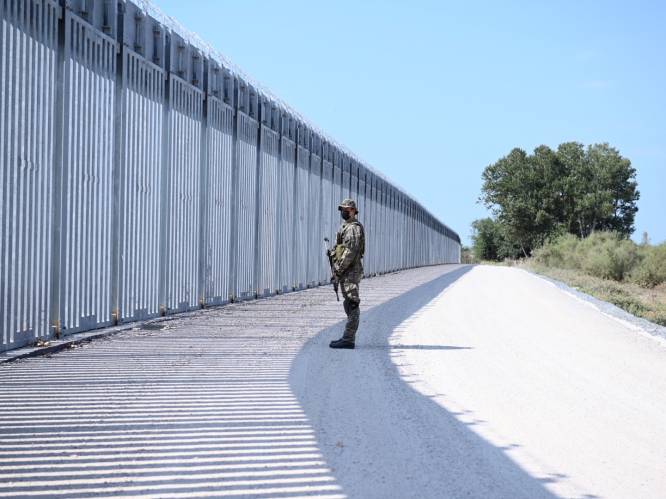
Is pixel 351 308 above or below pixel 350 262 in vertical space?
below

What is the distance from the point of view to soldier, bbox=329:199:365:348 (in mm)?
9867

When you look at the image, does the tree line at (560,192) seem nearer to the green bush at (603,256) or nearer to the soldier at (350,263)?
the green bush at (603,256)

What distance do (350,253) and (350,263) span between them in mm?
127

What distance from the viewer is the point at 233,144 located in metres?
17.8

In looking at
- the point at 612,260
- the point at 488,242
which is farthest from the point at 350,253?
the point at 488,242

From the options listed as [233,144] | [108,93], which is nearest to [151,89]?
[108,93]

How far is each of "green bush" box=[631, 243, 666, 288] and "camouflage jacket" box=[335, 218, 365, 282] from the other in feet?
108

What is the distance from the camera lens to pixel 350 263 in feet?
32.9

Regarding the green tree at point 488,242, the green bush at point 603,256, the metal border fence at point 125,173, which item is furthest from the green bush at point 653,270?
the green tree at point 488,242

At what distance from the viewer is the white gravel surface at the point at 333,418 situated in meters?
4.26

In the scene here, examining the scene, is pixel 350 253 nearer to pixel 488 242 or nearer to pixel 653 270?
pixel 653 270

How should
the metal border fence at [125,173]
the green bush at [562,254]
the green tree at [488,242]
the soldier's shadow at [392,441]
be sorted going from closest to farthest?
the soldier's shadow at [392,441] < the metal border fence at [125,173] < the green bush at [562,254] < the green tree at [488,242]

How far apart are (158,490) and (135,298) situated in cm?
863

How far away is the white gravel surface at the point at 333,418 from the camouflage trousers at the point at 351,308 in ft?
1.15
